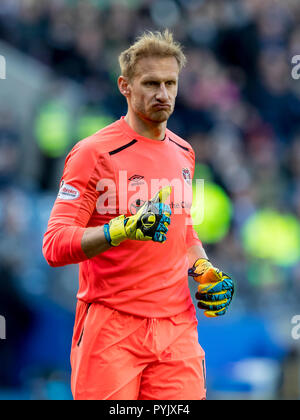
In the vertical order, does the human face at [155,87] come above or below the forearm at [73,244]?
above

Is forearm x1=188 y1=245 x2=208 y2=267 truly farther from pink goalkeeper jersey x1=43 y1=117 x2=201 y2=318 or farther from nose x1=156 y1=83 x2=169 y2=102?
nose x1=156 y1=83 x2=169 y2=102

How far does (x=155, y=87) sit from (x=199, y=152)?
5868 mm

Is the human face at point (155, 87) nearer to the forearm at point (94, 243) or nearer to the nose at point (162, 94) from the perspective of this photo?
the nose at point (162, 94)

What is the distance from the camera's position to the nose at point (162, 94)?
13.7 feet

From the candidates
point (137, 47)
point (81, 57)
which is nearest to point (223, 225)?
point (81, 57)

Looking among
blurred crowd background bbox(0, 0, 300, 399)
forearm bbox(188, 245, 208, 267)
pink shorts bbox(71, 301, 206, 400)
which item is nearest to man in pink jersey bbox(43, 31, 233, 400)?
pink shorts bbox(71, 301, 206, 400)

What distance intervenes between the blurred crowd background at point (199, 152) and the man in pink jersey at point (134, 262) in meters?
3.80

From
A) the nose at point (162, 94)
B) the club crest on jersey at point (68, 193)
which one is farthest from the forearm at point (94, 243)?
the nose at point (162, 94)

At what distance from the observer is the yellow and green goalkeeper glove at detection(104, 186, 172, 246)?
12.2 ft

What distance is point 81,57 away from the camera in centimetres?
1182

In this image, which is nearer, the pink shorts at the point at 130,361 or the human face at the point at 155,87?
the pink shorts at the point at 130,361

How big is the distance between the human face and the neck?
0.24ft
